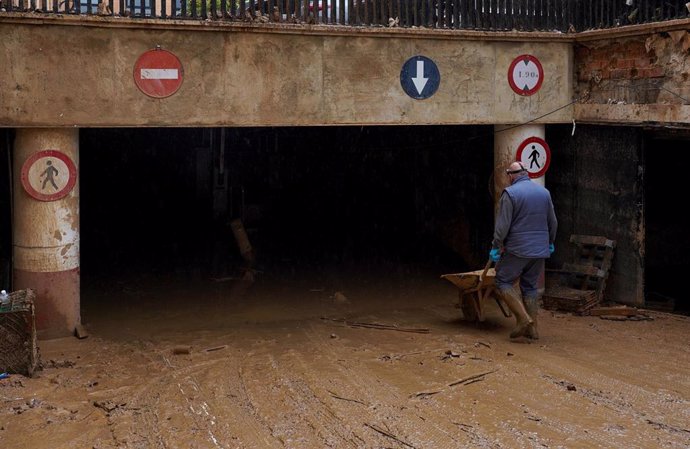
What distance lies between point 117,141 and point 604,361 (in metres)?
12.4

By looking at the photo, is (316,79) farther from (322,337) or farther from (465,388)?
(465,388)

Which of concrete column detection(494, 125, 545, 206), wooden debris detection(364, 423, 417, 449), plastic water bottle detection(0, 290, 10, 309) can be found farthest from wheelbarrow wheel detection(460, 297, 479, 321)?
plastic water bottle detection(0, 290, 10, 309)

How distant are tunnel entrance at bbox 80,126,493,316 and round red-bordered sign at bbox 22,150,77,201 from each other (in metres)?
2.95

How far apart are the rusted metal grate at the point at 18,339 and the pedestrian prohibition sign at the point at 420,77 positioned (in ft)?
16.7

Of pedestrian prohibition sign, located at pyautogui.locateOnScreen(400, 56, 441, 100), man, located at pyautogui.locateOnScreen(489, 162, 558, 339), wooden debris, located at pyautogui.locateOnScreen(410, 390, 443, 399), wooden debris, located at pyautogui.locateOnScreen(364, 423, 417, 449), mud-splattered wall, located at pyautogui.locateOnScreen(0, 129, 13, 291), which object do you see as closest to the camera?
wooden debris, located at pyautogui.locateOnScreen(364, 423, 417, 449)

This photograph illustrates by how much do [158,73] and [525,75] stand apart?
4786 millimetres

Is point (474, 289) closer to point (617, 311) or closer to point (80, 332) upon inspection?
point (617, 311)

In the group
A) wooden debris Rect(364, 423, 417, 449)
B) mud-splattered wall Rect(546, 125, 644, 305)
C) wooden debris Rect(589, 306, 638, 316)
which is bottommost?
wooden debris Rect(364, 423, 417, 449)

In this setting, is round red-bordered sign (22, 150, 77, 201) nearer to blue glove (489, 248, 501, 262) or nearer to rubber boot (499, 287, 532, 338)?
blue glove (489, 248, 501, 262)

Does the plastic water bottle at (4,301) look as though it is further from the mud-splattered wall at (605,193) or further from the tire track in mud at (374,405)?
the mud-splattered wall at (605,193)

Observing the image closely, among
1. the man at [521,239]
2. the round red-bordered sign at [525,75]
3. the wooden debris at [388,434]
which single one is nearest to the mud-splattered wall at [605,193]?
the round red-bordered sign at [525,75]

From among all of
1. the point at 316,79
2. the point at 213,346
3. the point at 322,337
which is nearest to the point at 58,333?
the point at 213,346

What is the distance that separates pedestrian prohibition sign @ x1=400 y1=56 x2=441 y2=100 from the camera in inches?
390

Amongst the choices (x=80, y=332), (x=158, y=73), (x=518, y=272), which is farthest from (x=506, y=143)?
(x=80, y=332)
